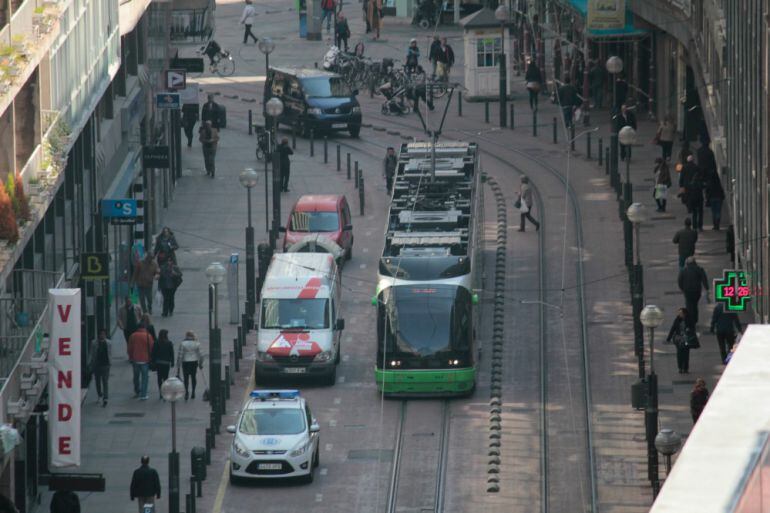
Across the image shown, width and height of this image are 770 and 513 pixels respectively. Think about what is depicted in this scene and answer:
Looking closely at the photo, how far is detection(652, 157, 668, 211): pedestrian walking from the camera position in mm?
47978

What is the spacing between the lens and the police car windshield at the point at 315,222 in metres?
45.2

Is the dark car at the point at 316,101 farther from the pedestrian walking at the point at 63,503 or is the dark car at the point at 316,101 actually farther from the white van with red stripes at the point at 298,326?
the pedestrian walking at the point at 63,503

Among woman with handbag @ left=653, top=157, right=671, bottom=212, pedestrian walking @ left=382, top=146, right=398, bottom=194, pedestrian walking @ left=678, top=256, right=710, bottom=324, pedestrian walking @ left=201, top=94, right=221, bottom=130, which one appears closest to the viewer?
pedestrian walking @ left=678, top=256, right=710, bottom=324

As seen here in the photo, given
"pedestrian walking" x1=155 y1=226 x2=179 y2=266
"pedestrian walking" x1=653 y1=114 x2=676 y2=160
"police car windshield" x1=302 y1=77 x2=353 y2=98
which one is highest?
"police car windshield" x1=302 y1=77 x2=353 y2=98

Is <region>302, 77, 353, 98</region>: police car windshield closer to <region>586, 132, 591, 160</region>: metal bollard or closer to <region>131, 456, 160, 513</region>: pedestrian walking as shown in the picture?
<region>586, 132, 591, 160</region>: metal bollard

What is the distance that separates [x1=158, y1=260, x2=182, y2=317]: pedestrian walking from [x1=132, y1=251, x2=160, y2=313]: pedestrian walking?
24 cm

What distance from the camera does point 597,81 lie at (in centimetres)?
6209

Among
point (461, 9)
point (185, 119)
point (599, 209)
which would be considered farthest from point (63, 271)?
point (461, 9)

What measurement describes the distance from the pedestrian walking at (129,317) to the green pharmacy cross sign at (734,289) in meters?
12.9

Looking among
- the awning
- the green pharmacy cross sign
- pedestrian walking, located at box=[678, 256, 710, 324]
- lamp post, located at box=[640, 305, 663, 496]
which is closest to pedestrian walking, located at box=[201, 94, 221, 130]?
the awning

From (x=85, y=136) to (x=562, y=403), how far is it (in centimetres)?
1237

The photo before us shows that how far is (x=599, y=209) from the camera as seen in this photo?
49906 millimetres

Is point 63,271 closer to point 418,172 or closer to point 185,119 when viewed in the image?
point 418,172

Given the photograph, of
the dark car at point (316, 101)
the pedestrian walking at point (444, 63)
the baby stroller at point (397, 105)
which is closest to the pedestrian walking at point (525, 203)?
the dark car at point (316, 101)
